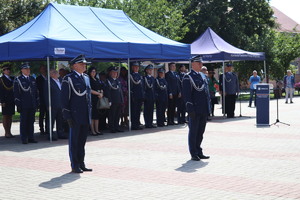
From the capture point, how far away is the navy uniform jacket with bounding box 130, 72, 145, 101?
16156 millimetres

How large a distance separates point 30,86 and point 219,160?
5.66 m

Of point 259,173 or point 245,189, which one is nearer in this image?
point 245,189

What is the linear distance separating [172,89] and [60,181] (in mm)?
9358

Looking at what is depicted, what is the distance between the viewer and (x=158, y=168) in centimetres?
941

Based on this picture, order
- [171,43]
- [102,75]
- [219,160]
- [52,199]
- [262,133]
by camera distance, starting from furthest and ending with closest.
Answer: [171,43] < [102,75] < [262,133] < [219,160] < [52,199]

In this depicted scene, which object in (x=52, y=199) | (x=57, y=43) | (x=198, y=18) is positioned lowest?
(x=52, y=199)

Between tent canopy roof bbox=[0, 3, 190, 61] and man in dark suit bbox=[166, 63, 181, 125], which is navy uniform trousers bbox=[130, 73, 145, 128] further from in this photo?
man in dark suit bbox=[166, 63, 181, 125]

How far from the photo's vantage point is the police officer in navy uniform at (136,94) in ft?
53.1

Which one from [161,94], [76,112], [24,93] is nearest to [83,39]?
[24,93]

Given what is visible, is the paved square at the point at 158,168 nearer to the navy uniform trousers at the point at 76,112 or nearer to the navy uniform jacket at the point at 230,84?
the navy uniform trousers at the point at 76,112

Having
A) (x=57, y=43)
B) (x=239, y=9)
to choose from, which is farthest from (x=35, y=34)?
(x=239, y=9)

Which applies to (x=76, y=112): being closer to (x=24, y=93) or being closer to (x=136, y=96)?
(x=24, y=93)

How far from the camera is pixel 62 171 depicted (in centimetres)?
938

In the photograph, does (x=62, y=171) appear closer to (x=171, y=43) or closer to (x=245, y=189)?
(x=245, y=189)
